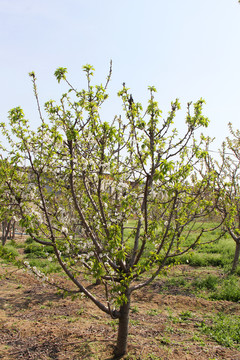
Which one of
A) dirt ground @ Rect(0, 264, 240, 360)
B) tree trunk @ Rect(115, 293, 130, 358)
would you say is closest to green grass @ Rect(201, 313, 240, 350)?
dirt ground @ Rect(0, 264, 240, 360)

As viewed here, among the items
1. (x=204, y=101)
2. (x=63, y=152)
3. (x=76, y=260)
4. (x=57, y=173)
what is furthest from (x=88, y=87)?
(x=76, y=260)

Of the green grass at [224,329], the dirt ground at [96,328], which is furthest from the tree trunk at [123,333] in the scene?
the green grass at [224,329]

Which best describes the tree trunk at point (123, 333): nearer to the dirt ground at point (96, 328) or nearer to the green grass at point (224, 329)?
the dirt ground at point (96, 328)

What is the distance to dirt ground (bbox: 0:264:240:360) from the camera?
435 centimetres

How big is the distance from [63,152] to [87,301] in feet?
13.9

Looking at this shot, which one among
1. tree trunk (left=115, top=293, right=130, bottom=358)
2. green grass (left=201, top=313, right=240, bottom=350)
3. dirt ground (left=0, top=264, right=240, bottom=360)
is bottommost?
dirt ground (left=0, top=264, right=240, bottom=360)

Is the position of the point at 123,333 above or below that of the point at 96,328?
above

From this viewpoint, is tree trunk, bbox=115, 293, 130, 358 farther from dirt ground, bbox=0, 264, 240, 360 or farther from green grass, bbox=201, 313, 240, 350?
green grass, bbox=201, 313, 240, 350

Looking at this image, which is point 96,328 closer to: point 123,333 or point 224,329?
point 123,333

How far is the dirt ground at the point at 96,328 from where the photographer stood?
4.35 metres

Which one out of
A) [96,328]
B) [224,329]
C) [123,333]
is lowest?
[96,328]

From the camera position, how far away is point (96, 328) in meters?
5.27

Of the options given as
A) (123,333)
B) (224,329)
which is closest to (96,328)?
(123,333)

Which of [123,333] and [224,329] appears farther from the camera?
[224,329]
